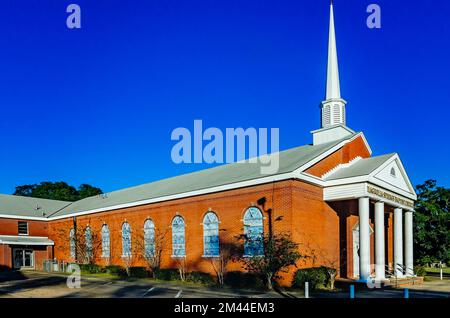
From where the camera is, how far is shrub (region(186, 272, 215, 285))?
26.8 metres

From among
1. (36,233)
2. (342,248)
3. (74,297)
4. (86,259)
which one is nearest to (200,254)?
(342,248)

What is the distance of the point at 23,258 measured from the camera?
1757 inches

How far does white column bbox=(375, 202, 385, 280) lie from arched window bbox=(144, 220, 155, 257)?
15703mm

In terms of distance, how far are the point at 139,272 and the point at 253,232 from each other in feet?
32.5

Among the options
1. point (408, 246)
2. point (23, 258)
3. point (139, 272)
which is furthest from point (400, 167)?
point (23, 258)

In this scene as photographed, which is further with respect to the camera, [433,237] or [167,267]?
[433,237]

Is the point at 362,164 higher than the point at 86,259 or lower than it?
higher

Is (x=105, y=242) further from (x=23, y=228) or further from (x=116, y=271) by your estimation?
(x=23, y=228)

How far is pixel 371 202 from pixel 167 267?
Answer: 14.5 meters

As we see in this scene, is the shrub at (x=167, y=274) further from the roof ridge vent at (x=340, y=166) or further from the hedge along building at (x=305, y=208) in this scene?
the roof ridge vent at (x=340, y=166)

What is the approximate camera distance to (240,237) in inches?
1080

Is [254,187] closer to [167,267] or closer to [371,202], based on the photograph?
[371,202]
